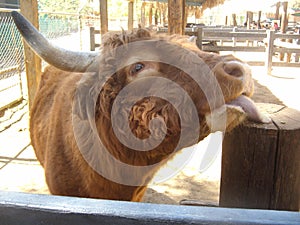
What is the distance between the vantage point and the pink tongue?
1575mm

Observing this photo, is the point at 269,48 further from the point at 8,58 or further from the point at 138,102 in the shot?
the point at 138,102

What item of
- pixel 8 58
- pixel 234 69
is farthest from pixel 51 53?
pixel 8 58

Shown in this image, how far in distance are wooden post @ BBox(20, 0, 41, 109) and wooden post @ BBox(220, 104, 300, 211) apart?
410 cm

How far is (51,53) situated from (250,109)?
1.13 metres

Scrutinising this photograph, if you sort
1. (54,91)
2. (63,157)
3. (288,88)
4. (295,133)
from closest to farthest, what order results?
(295,133)
(63,157)
(54,91)
(288,88)

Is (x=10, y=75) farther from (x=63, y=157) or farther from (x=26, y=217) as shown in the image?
(x=26, y=217)

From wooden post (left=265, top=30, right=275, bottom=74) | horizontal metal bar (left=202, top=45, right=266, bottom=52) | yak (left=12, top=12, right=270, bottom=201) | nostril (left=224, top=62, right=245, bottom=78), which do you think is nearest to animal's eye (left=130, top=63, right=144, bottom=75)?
yak (left=12, top=12, right=270, bottom=201)

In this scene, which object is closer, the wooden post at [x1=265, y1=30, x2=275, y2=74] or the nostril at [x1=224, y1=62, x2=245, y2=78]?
the nostril at [x1=224, y1=62, x2=245, y2=78]

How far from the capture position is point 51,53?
176cm

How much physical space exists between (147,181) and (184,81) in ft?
3.16

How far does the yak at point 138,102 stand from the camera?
1661 mm

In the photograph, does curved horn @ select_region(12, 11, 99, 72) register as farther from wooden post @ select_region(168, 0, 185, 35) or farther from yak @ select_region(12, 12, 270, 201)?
wooden post @ select_region(168, 0, 185, 35)

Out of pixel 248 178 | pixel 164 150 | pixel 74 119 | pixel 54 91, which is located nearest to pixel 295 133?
pixel 248 178

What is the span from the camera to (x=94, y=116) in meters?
1.96
